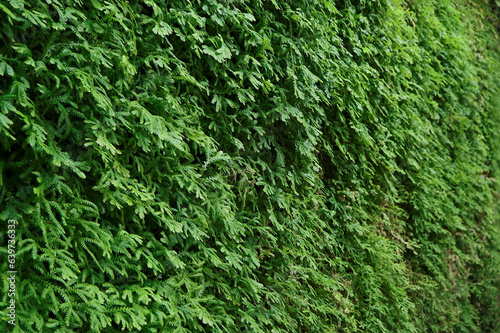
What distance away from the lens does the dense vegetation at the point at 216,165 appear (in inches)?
64.4

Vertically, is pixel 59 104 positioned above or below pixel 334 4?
below

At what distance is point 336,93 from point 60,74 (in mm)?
1905

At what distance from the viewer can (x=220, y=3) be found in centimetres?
238

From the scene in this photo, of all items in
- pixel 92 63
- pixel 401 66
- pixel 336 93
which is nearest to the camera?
pixel 92 63

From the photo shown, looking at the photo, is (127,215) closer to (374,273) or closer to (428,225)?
(374,273)

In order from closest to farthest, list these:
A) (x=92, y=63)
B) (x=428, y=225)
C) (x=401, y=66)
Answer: (x=92, y=63), (x=401, y=66), (x=428, y=225)

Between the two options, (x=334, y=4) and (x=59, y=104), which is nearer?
(x=59, y=104)

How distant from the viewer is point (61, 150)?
175 centimetres

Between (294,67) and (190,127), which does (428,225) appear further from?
(190,127)

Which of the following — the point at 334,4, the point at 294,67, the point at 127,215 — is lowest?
the point at 127,215

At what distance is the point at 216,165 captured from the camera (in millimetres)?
2291

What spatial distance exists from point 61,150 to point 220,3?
1.10 m

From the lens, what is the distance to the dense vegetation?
1.63 m

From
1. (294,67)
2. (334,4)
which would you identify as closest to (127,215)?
(294,67)
